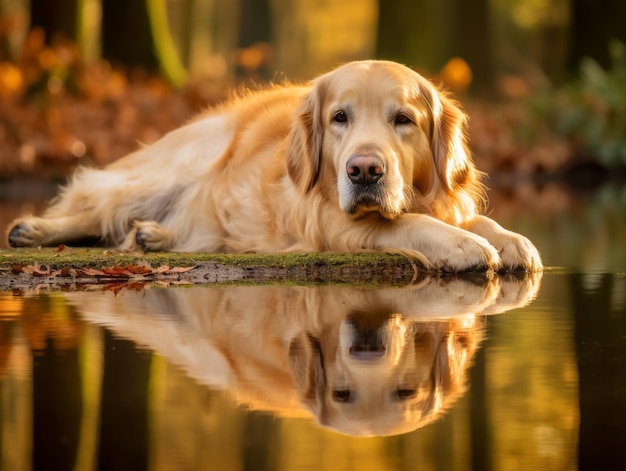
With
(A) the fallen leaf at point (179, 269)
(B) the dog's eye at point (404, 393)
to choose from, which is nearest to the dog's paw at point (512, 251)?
(A) the fallen leaf at point (179, 269)

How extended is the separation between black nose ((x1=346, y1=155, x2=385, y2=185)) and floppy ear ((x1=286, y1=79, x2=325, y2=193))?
64cm

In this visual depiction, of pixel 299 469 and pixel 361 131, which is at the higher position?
pixel 361 131

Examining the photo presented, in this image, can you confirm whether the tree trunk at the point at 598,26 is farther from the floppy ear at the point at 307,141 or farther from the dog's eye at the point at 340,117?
the dog's eye at the point at 340,117

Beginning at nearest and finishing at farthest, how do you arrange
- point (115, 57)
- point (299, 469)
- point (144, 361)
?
point (299, 469), point (144, 361), point (115, 57)

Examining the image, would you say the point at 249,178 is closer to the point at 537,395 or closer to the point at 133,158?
the point at 133,158

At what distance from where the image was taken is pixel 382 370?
402 centimetres

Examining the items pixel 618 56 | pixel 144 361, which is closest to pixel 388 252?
pixel 144 361

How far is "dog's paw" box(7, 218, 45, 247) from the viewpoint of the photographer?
8.14 metres

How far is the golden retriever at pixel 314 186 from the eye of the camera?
6.57 m

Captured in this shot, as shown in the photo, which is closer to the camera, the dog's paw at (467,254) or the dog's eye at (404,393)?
the dog's eye at (404,393)

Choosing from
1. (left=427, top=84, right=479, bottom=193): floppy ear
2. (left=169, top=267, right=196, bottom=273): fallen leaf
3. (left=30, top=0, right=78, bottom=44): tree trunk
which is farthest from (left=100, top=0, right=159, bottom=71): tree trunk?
(left=169, top=267, right=196, bottom=273): fallen leaf

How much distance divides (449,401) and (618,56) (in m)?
15.8

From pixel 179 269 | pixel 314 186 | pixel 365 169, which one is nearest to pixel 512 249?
pixel 365 169

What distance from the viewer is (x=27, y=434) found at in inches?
127
